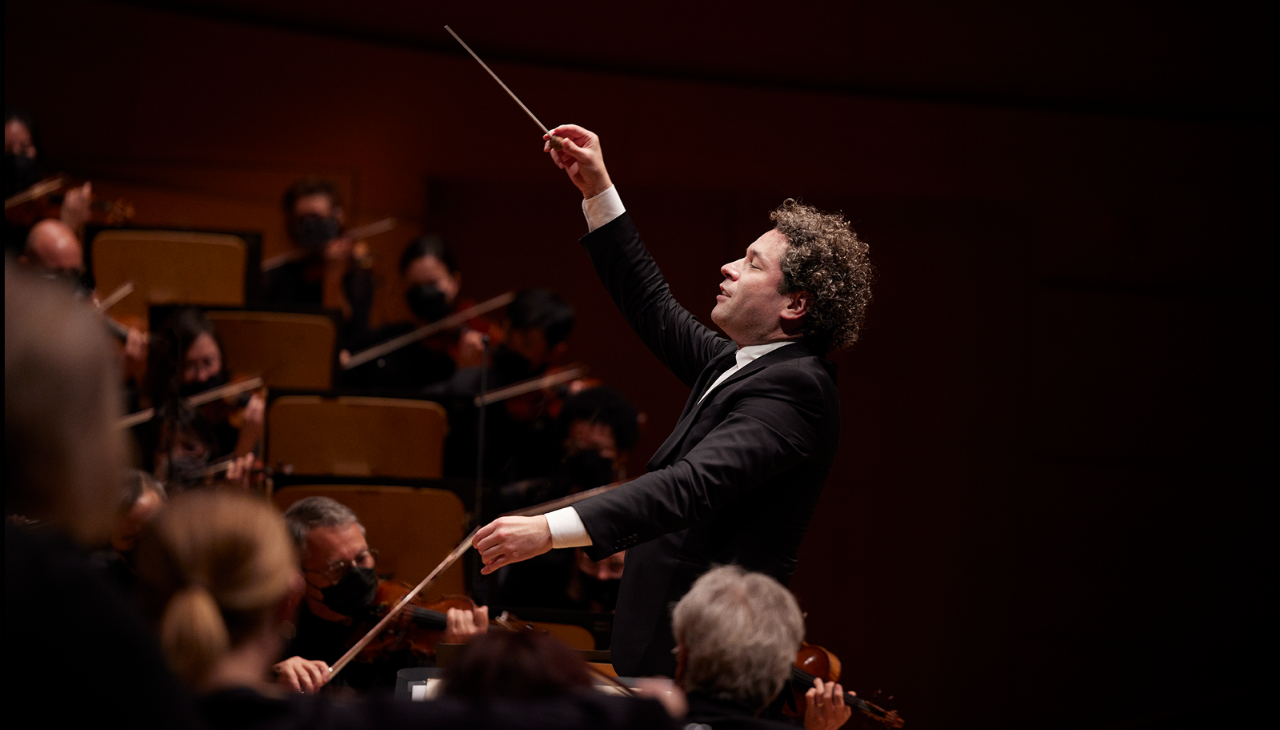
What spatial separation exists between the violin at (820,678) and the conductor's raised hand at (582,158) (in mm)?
858

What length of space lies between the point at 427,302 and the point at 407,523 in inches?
55.1

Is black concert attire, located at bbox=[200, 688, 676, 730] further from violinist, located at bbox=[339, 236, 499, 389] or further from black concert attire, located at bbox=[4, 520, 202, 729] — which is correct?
violinist, located at bbox=[339, 236, 499, 389]

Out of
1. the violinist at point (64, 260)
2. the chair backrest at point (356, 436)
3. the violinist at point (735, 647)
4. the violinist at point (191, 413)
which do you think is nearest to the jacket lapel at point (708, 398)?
the violinist at point (735, 647)

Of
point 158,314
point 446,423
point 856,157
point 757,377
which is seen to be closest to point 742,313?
point 757,377

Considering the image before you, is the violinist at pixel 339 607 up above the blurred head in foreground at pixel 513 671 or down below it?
below

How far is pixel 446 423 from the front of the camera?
2.96m

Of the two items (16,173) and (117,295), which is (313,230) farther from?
(16,173)

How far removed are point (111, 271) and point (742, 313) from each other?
7.60 ft

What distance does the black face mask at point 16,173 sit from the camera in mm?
3406

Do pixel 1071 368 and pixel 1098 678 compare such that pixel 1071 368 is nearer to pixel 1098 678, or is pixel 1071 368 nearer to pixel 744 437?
pixel 1098 678

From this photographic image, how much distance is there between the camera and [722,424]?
162 cm

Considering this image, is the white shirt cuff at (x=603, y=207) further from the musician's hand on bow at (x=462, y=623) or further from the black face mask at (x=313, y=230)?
the black face mask at (x=313, y=230)

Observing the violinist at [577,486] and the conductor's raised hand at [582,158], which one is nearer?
the conductor's raised hand at [582,158]

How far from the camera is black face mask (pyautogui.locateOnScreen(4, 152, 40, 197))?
11.2 ft
